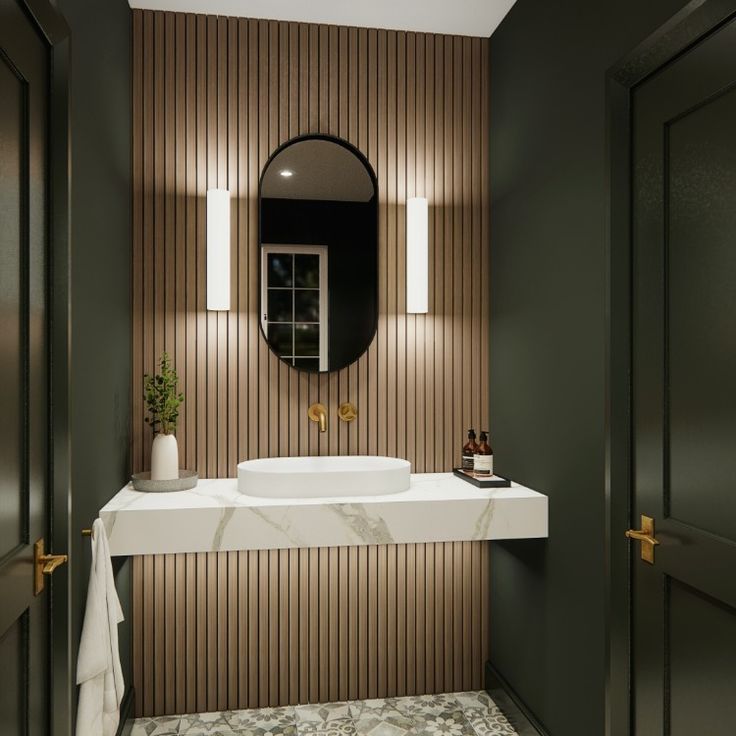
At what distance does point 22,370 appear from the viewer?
Result: 148 cm

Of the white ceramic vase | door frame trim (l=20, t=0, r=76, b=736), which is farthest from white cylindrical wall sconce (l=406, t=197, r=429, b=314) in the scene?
door frame trim (l=20, t=0, r=76, b=736)

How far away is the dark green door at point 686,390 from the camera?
142cm

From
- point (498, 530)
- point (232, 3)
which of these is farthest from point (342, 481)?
point (232, 3)

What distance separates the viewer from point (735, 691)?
1.38 meters

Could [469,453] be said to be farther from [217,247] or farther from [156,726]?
[156,726]

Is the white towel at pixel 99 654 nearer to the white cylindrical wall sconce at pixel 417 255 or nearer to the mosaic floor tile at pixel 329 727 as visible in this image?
the mosaic floor tile at pixel 329 727

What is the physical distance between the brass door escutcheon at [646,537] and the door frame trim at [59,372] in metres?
1.47

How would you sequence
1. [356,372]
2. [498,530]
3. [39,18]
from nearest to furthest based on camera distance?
[39,18]
[498,530]
[356,372]

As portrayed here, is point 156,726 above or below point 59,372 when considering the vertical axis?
below

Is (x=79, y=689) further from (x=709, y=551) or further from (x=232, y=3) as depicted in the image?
(x=232, y=3)

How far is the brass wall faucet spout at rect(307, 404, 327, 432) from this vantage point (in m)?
2.68

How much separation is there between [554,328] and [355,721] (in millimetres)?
1705

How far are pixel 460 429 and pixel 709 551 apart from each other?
1.45 m

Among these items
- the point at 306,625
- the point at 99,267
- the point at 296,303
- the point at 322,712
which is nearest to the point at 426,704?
the point at 322,712
